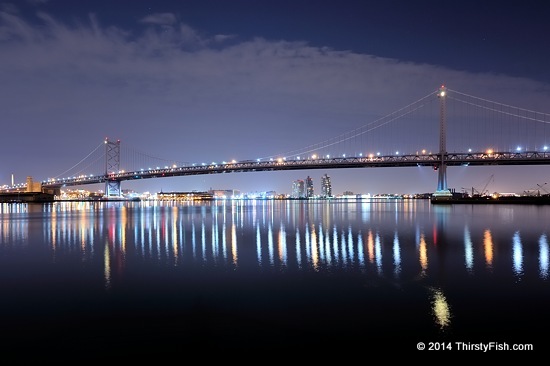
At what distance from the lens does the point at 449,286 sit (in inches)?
374

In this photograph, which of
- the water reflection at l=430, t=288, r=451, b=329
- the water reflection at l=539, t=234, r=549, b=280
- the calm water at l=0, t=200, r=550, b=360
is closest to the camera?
the calm water at l=0, t=200, r=550, b=360

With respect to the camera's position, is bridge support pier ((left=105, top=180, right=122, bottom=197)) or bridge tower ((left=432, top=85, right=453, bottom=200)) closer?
bridge tower ((left=432, top=85, right=453, bottom=200))

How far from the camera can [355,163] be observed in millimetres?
69375

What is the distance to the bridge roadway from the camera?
6012 centimetres

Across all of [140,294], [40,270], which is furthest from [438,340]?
[40,270]

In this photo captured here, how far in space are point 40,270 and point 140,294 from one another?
15.2 feet

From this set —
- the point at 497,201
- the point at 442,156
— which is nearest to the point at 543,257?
the point at 442,156

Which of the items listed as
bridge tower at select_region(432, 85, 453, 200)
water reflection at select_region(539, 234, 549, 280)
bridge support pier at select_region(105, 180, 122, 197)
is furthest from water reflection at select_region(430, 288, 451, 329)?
bridge support pier at select_region(105, 180, 122, 197)

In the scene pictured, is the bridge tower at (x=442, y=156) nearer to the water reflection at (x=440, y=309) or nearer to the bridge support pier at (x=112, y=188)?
the water reflection at (x=440, y=309)

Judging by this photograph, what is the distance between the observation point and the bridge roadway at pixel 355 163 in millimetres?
60125

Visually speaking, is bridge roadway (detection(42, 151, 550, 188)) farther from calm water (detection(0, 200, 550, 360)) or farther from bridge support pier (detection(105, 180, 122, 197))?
calm water (detection(0, 200, 550, 360))

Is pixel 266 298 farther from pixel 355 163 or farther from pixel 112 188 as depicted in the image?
pixel 112 188

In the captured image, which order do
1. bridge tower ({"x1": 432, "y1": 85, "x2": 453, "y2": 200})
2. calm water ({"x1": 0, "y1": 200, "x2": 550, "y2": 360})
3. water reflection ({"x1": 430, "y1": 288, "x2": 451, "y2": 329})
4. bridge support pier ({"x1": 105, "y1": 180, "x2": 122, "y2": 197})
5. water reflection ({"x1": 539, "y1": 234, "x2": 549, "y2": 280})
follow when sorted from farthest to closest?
1. bridge support pier ({"x1": 105, "y1": 180, "x2": 122, "y2": 197})
2. bridge tower ({"x1": 432, "y1": 85, "x2": 453, "y2": 200})
3. water reflection ({"x1": 539, "y1": 234, "x2": 549, "y2": 280})
4. water reflection ({"x1": 430, "y1": 288, "x2": 451, "y2": 329})
5. calm water ({"x1": 0, "y1": 200, "x2": 550, "y2": 360})

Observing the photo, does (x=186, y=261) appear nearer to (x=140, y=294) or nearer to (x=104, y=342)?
(x=140, y=294)
